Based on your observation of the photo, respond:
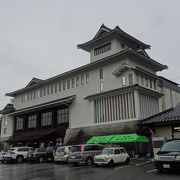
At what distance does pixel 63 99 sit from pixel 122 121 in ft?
42.6

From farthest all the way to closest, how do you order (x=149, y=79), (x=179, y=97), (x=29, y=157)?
(x=179, y=97), (x=149, y=79), (x=29, y=157)

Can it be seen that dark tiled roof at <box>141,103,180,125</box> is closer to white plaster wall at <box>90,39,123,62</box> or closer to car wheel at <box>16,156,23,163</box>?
car wheel at <box>16,156,23,163</box>

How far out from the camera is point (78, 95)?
42.0 meters

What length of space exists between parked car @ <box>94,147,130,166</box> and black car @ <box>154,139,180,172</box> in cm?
578

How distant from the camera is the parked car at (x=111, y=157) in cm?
2045

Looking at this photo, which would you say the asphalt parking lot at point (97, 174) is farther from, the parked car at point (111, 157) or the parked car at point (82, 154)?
the parked car at point (82, 154)

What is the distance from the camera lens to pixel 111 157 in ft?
68.1

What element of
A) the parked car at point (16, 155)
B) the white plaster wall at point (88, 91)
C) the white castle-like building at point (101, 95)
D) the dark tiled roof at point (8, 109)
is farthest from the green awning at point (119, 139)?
the dark tiled roof at point (8, 109)

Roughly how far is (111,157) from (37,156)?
11.8 metres

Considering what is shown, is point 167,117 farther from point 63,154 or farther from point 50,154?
point 50,154

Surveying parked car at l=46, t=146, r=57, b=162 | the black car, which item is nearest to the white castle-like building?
parked car at l=46, t=146, r=57, b=162

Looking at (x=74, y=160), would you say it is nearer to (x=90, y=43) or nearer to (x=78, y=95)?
(x=78, y=95)

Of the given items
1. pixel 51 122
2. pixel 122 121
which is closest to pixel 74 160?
pixel 122 121

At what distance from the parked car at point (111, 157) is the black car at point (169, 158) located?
578 cm
